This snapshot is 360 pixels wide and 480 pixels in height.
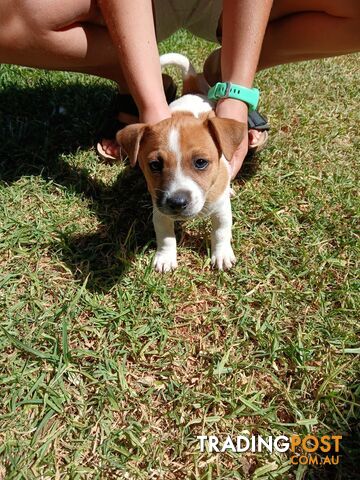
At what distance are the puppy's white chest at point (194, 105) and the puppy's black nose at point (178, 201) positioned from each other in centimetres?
81

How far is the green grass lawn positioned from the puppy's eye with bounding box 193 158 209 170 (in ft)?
2.60

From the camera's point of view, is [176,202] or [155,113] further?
[155,113]

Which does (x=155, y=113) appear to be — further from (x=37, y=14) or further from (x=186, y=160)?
(x=37, y=14)

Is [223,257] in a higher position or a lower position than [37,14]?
lower

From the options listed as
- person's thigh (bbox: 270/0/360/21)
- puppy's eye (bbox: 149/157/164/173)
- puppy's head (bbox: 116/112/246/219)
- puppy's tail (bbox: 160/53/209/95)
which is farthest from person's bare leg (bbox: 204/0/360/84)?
puppy's eye (bbox: 149/157/164/173)

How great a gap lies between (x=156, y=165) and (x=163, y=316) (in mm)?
943

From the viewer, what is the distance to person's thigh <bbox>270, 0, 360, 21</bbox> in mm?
3254

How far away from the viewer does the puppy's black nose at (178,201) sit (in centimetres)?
244

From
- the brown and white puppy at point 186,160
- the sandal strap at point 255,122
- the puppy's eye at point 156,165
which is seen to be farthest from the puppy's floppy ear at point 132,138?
the sandal strap at point 255,122

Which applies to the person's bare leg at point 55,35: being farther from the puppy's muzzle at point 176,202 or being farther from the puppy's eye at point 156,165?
the puppy's muzzle at point 176,202

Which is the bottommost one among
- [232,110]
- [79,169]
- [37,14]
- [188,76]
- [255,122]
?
[79,169]

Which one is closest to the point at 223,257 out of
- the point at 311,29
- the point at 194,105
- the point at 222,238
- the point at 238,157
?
the point at 222,238

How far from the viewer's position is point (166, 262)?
3.08 metres

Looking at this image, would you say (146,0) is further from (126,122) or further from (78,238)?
(78,238)
